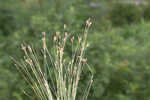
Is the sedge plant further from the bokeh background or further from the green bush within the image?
the green bush

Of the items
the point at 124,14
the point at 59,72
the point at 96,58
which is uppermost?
the point at 59,72

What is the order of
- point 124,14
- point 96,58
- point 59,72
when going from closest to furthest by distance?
point 59,72
point 96,58
point 124,14

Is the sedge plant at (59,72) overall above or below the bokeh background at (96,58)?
above

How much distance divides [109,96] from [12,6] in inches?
136

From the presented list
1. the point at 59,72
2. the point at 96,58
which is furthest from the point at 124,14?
the point at 59,72

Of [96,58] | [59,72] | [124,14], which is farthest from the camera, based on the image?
[124,14]

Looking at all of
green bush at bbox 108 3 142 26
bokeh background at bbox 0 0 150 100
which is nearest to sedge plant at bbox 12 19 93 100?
bokeh background at bbox 0 0 150 100

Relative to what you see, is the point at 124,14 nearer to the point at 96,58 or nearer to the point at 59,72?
the point at 96,58

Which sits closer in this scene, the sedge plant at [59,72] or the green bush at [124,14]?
the sedge plant at [59,72]

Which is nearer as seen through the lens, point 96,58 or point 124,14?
point 96,58

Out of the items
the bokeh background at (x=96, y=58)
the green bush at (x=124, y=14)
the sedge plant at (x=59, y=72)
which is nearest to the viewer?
the sedge plant at (x=59, y=72)

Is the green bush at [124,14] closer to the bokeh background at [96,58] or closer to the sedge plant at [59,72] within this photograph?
the bokeh background at [96,58]

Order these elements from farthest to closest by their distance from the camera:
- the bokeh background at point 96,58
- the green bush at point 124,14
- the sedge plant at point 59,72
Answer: the green bush at point 124,14 → the bokeh background at point 96,58 → the sedge plant at point 59,72

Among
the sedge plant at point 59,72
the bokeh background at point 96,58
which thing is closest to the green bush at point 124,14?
the bokeh background at point 96,58
